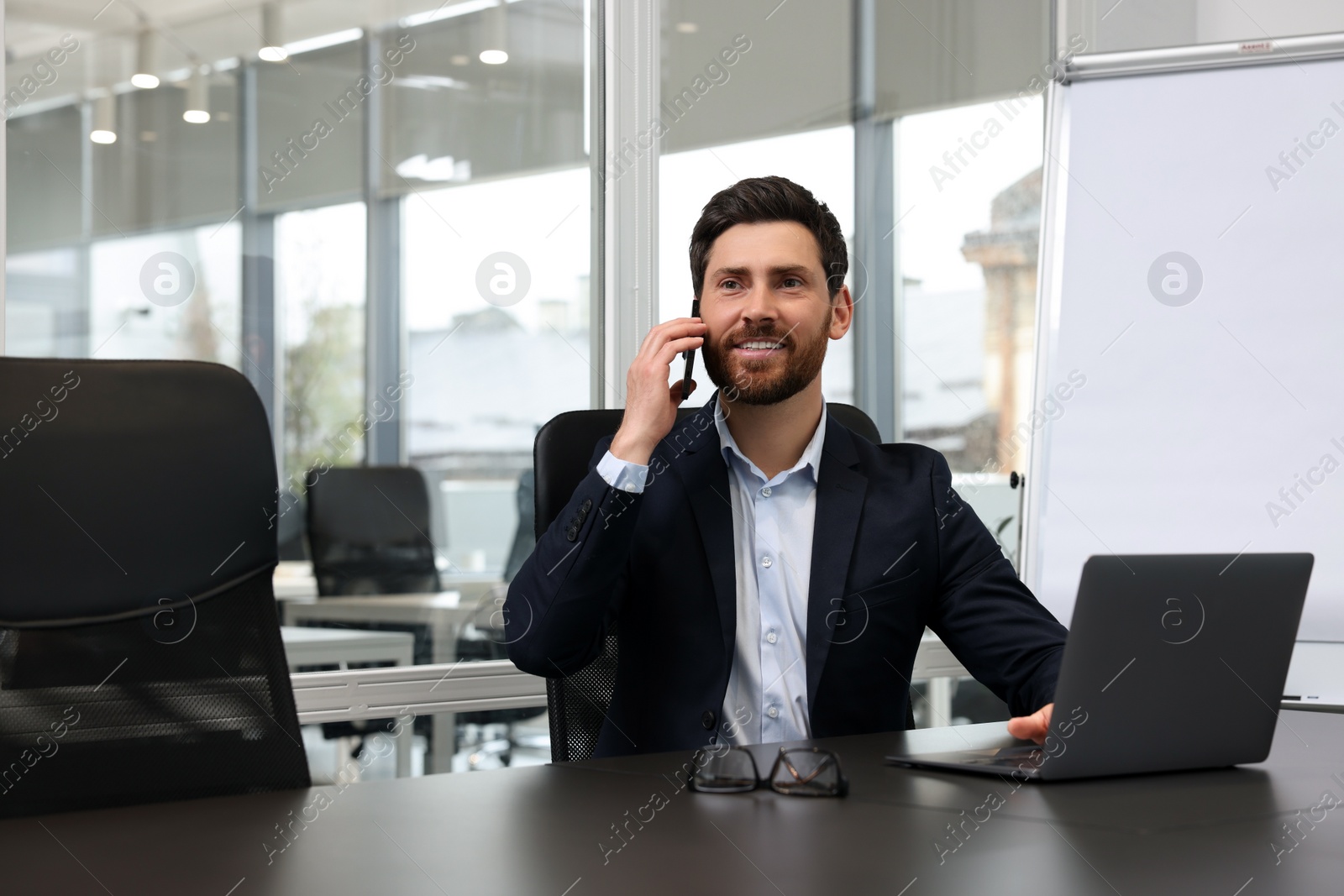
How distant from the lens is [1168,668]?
1230 millimetres

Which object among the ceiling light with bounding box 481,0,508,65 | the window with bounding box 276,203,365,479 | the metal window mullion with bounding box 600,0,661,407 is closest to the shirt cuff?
the window with bounding box 276,203,365,479

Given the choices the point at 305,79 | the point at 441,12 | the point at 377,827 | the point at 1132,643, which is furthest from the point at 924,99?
the point at 377,827

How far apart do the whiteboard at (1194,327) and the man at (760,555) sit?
3.00 ft

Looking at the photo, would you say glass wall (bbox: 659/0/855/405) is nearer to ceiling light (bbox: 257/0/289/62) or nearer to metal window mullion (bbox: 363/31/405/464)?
metal window mullion (bbox: 363/31/405/464)

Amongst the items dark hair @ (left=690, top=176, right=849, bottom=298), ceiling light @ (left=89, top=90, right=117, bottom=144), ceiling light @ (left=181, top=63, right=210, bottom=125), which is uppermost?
ceiling light @ (left=181, top=63, right=210, bottom=125)

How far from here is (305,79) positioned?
2354mm

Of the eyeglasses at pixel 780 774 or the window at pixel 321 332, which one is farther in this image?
the window at pixel 321 332

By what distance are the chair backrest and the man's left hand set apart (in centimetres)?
140

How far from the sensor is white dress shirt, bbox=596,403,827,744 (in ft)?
5.61

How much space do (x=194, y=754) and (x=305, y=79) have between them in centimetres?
143

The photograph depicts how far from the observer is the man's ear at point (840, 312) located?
2014mm

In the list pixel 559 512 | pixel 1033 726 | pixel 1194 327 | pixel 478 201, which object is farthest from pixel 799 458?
pixel 1194 327

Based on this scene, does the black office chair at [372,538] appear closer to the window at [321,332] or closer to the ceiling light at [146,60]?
the window at [321,332]

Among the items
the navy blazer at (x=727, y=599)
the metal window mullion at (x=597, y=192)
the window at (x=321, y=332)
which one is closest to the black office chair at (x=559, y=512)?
the navy blazer at (x=727, y=599)
